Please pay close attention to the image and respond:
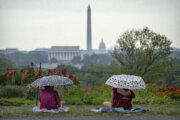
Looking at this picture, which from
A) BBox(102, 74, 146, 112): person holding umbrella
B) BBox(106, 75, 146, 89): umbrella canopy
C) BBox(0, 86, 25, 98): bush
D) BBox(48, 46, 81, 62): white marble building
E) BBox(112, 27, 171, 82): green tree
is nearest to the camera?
BBox(106, 75, 146, 89): umbrella canopy

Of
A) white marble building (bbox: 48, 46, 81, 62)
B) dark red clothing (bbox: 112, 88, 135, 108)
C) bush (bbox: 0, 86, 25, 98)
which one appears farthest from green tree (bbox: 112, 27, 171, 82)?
white marble building (bbox: 48, 46, 81, 62)

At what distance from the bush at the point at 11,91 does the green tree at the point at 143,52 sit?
1531 centimetres

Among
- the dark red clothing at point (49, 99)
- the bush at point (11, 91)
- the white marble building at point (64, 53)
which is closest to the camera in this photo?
the dark red clothing at point (49, 99)

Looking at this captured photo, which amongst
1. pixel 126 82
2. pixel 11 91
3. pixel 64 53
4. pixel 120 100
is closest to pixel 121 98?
pixel 120 100

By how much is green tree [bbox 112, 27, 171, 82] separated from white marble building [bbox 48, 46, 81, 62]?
408 feet

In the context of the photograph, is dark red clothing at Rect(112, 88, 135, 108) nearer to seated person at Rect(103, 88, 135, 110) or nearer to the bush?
seated person at Rect(103, 88, 135, 110)

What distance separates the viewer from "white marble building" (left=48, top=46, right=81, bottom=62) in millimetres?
155000

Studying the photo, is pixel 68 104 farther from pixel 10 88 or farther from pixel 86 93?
pixel 10 88

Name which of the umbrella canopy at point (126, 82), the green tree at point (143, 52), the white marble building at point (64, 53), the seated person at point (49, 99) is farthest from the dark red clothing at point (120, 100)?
the white marble building at point (64, 53)

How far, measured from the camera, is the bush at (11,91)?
1314 cm

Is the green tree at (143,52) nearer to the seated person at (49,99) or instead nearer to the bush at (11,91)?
the bush at (11,91)

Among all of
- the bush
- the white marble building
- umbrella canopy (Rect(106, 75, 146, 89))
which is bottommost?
the bush

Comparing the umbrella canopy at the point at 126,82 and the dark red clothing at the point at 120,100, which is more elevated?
the umbrella canopy at the point at 126,82

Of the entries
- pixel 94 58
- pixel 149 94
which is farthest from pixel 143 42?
pixel 94 58
